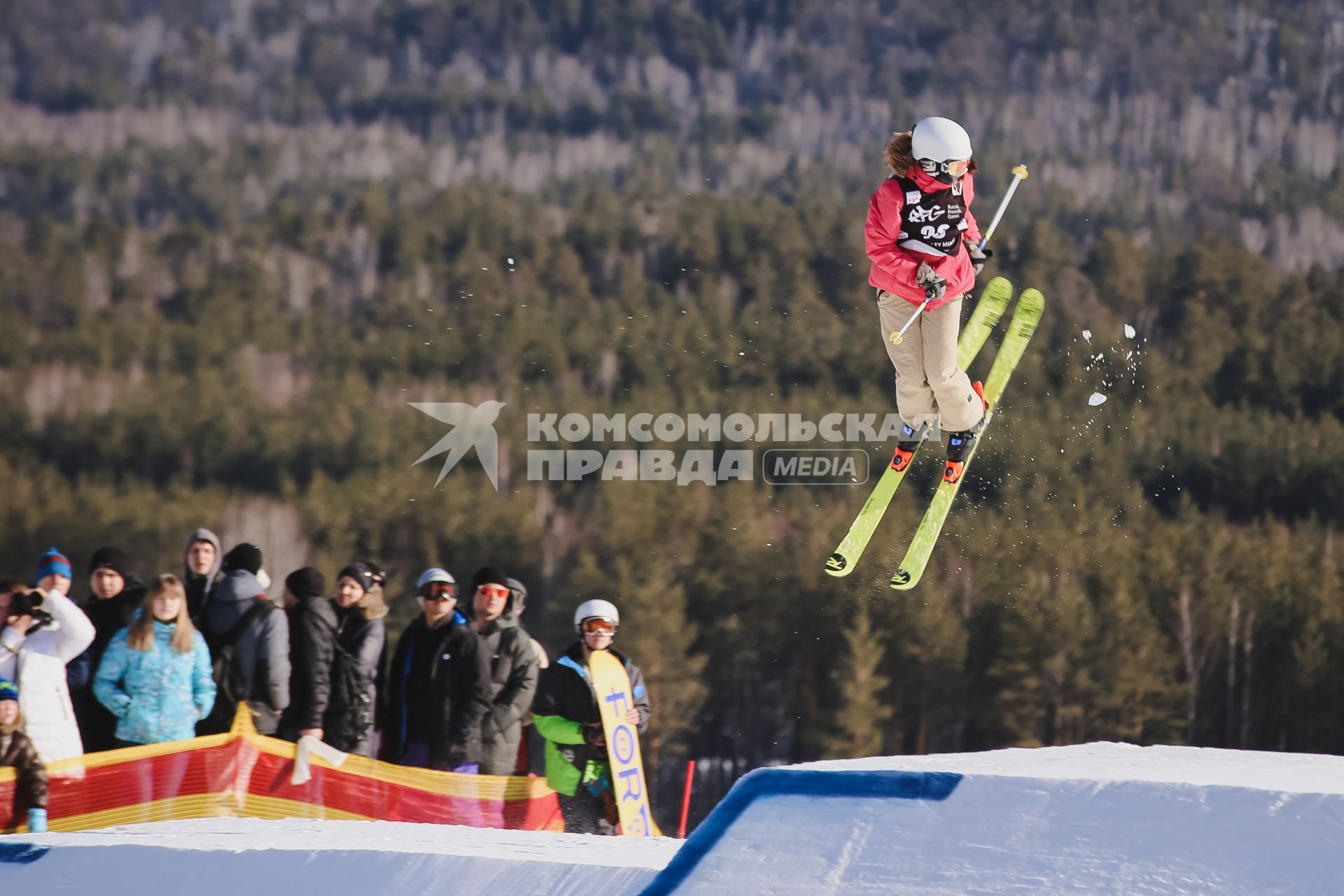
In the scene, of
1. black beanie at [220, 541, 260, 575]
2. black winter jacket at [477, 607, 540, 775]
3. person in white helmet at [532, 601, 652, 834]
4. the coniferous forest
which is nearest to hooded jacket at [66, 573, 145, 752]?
black beanie at [220, 541, 260, 575]

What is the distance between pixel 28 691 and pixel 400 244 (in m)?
33.3

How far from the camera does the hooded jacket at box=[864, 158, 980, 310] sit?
16.0 ft

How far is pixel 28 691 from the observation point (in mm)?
4617

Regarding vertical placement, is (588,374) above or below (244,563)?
above

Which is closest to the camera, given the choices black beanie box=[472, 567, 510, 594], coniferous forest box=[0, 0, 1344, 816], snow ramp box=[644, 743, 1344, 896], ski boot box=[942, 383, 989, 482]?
snow ramp box=[644, 743, 1344, 896]

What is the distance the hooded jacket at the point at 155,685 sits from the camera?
4816 mm

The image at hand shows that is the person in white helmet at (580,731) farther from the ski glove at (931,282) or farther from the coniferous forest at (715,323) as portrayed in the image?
the coniferous forest at (715,323)

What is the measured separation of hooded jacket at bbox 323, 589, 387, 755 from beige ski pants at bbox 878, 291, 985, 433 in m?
2.23

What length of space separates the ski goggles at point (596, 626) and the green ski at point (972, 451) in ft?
4.77

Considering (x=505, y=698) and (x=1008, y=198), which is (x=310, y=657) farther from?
(x=1008, y=198)

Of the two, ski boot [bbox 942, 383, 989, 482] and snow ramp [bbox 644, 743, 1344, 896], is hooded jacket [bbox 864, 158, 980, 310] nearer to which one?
ski boot [bbox 942, 383, 989, 482]

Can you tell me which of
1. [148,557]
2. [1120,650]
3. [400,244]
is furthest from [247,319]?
[1120,650]

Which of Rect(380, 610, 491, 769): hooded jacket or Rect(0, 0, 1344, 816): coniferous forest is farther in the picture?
Rect(0, 0, 1344, 816): coniferous forest

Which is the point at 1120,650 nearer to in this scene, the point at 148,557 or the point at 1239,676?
the point at 1239,676
